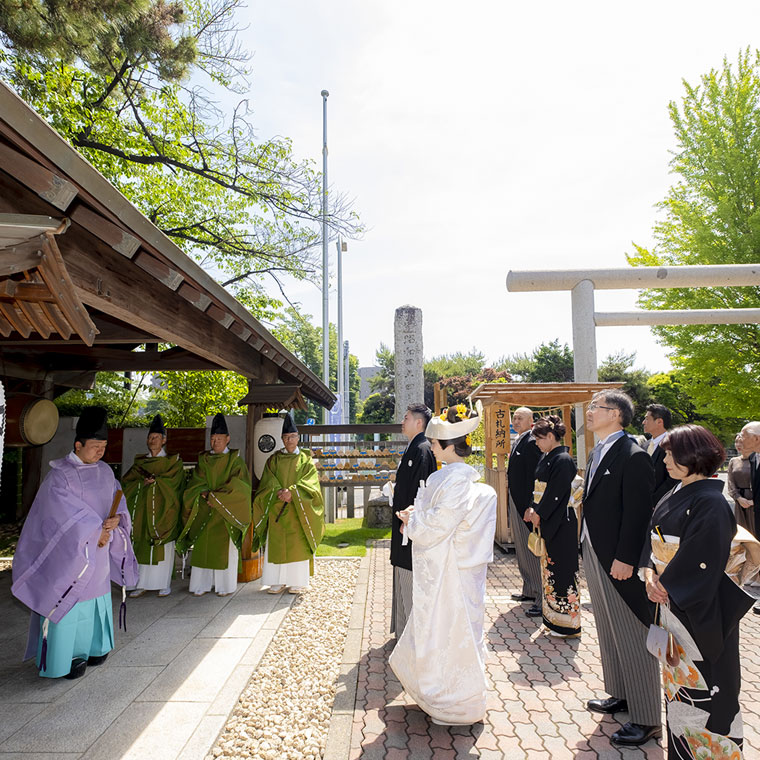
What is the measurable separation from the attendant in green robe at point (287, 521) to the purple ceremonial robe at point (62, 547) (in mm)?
2104

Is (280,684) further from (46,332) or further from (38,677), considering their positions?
(46,332)

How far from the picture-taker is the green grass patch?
8.30 meters

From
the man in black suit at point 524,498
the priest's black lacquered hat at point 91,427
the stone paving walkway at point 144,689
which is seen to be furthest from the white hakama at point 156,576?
the man in black suit at point 524,498

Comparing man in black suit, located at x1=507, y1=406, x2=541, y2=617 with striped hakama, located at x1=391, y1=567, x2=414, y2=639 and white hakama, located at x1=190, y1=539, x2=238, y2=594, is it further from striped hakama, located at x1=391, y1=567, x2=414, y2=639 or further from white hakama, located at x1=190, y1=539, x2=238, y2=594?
white hakama, located at x1=190, y1=539, x2=238, y2=594

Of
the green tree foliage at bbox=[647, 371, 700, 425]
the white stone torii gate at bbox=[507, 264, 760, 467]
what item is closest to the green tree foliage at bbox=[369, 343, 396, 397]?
the green tree foliage at bbox=[647, 371, 700, 425]

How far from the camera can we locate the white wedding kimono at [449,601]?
308 cm

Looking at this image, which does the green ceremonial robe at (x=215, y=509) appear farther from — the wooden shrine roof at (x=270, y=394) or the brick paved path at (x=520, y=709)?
the brick paved path at (x=520, y=709)

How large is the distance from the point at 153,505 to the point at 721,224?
1259cm

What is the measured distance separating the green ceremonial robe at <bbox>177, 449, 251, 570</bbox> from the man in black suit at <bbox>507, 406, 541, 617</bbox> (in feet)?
10.4

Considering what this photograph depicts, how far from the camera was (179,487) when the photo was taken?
20.5 feet

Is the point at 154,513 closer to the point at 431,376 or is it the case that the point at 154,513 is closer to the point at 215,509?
the point at 215,509

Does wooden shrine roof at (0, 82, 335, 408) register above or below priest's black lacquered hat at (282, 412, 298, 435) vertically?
above

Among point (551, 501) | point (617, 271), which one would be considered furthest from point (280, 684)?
point (617, 271)

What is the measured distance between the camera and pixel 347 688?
3.77 m
